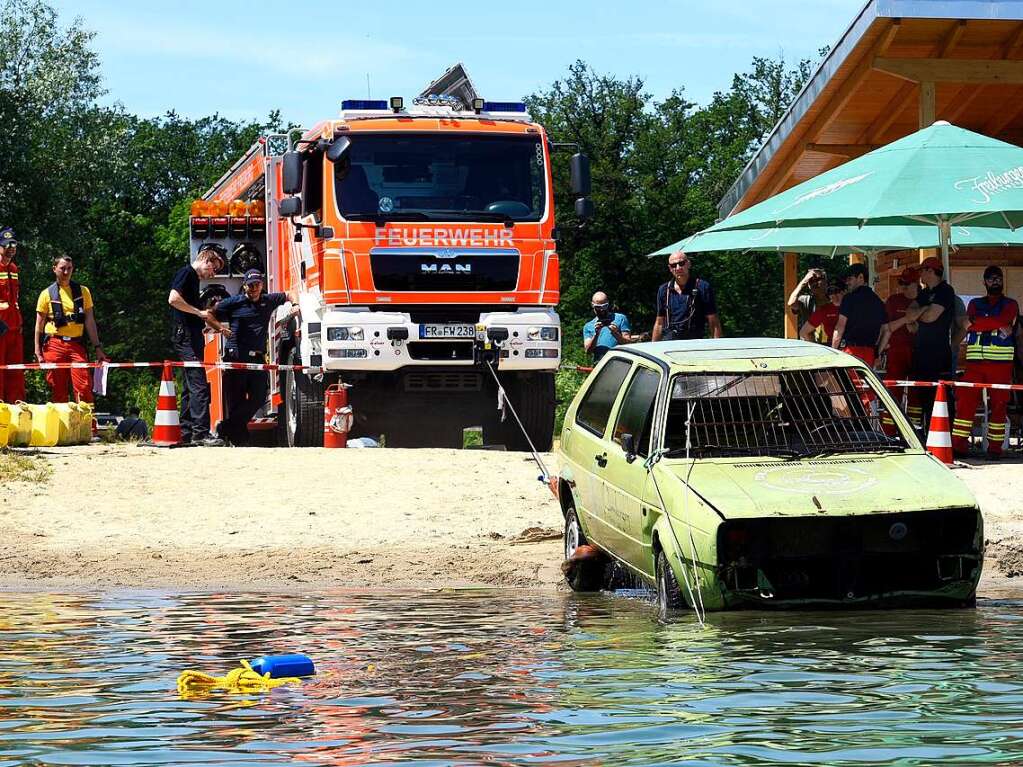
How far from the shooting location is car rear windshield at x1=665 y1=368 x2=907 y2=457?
9.88 meters

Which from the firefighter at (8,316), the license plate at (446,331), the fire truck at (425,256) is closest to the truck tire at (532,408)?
the fire truck at (425,256)

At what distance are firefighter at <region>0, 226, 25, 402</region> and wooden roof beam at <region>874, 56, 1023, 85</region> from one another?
11053mm

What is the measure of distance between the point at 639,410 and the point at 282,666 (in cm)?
327

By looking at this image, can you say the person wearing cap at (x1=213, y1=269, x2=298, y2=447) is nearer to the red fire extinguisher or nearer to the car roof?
the red fire extinguisher

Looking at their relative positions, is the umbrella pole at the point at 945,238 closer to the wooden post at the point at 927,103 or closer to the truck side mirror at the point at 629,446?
the wooden post at the point at 927,103

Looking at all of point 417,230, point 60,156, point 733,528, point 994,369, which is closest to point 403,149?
point 417,230

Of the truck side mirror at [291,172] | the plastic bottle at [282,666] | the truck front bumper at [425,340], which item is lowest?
the plastic bottle at [282,666]

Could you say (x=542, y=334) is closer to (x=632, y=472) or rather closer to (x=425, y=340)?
(x=425, y=340)

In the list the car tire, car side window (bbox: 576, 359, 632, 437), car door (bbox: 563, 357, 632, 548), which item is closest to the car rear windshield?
car door (bbox: 563, 357, 632, 548)

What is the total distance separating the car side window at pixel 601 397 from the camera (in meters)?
10.9

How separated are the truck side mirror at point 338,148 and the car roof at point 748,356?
23.8 ft

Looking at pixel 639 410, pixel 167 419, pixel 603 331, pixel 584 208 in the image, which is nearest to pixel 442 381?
pixel 603 331

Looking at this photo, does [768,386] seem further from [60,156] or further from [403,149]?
[60,156]

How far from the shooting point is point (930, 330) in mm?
17391
